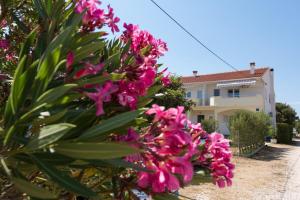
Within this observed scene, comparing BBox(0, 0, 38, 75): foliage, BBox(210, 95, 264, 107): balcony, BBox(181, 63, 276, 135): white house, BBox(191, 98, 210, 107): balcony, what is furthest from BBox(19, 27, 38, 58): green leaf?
BBox(191, 98, 210, 107): balcony

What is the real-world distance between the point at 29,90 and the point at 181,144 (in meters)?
0.43

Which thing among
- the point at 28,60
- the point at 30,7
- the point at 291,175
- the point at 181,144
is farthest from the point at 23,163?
the point at 291,175

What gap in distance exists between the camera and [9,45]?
7.01 ft

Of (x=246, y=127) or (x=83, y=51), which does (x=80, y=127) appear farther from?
(x=246, y=127)

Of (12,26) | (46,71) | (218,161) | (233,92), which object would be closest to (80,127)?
(46,71)

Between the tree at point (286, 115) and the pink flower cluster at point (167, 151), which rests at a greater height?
the tree at point (286, 115)

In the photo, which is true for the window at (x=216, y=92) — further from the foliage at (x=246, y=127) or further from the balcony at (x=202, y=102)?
the foliage at (x=246, y=127)

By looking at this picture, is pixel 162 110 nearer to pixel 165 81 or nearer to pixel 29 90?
pixel 29 90

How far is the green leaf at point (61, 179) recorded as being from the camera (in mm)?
941

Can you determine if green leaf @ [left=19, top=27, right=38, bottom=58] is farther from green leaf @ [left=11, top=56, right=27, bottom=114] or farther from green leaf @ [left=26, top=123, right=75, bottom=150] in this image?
green leaf @ [left=26, top=123, right=75, bottom=150]

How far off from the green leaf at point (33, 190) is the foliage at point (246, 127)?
19605 mm

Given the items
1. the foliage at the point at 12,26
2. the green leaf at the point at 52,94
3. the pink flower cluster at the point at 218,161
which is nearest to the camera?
the green leaf at the point at 52,94

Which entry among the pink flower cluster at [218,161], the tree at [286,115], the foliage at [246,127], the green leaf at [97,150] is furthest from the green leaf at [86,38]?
the tree at [286,115]

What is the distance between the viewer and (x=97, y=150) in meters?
0.86
